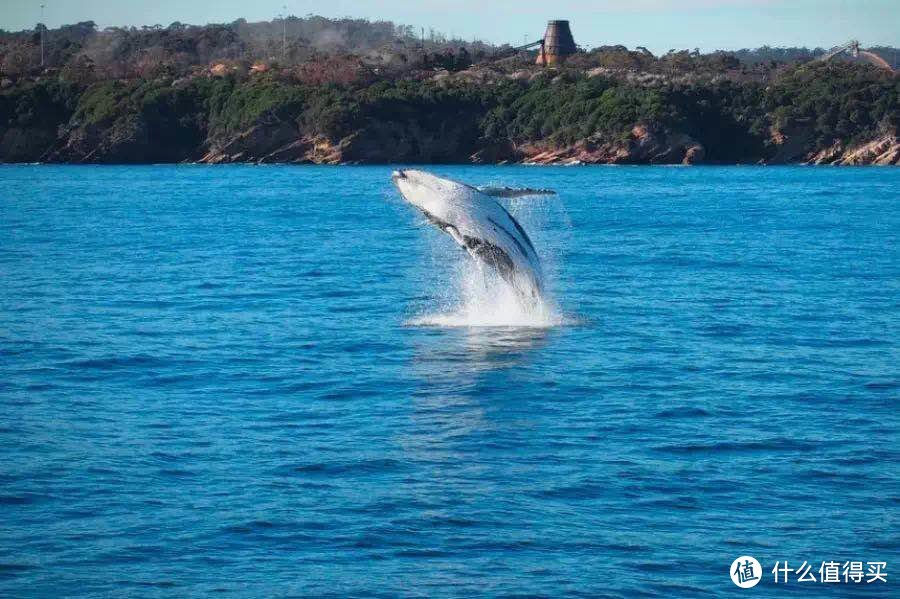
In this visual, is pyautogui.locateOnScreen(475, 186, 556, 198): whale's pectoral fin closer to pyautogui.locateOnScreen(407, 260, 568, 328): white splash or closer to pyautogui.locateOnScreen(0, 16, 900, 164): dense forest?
pyautogui.locateOnScreen(407, 260, 568, 328): white splash

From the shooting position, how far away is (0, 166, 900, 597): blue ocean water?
1590 centimetres

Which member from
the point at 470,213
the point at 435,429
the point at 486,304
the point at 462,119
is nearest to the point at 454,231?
the point at 470,213

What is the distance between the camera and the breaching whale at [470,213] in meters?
26.8

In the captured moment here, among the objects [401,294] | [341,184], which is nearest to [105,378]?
[401,294]

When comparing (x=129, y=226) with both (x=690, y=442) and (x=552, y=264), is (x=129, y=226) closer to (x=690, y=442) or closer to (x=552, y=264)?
(x=552, y=264)

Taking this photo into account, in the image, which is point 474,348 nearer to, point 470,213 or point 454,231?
point 454,231

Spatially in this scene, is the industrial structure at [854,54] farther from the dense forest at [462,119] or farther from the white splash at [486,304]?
the white splash at [486,304]

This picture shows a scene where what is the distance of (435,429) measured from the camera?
21594 mm

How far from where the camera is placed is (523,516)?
56.7 feet

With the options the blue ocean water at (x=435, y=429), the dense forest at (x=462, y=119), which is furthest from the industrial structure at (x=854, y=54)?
the blue ocean water at (x=435, y=429)

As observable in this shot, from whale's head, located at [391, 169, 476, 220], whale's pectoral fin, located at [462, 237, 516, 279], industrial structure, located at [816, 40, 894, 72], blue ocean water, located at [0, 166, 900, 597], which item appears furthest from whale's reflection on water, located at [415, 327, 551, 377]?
industrial structure, located at [816, 40, 894, 72]

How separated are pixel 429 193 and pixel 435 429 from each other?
6.82m

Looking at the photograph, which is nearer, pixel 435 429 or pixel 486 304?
pixel 435 429

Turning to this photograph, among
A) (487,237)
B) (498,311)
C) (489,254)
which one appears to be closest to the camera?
(487,237)
